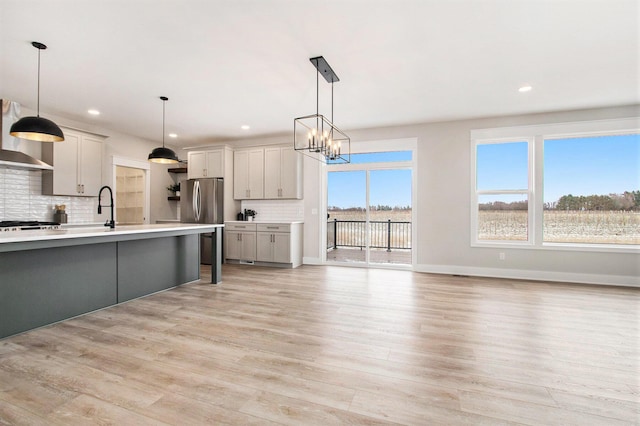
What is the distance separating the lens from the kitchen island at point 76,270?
2572 millimetres

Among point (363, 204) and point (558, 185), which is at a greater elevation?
point (558, 185)

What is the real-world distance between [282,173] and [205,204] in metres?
1.81

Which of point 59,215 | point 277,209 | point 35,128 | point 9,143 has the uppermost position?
point 9,143

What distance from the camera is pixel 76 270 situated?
307 centimetres

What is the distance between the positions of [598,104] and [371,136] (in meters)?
3.44

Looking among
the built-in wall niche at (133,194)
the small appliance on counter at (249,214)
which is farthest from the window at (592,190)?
the built-in wall niche at (133,194)

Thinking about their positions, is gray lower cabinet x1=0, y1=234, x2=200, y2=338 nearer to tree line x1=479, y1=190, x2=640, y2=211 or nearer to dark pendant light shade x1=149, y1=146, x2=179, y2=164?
dark pendant light shade x1=149, y1=146, x2=179, y2=164

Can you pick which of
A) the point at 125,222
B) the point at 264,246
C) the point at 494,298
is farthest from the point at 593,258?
the point at 125,222

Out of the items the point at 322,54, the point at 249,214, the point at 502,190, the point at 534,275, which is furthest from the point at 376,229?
the point at 322,54

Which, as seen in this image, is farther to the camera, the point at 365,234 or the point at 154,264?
the point at 365,234

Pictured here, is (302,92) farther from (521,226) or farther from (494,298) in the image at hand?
(521,226)

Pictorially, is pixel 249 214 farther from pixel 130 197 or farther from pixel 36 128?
pixel 36 128

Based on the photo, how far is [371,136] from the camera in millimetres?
5703

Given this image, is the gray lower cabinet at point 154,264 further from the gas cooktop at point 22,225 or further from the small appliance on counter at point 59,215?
the small appliance on counter at point 59,215
